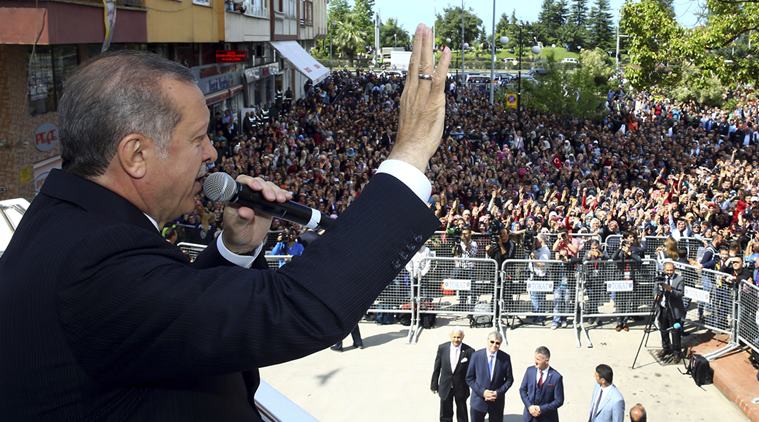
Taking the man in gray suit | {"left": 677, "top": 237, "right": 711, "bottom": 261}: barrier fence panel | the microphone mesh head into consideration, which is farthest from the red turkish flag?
the microphone mesh head

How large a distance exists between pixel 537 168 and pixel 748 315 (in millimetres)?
10478

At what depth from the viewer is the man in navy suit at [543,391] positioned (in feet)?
27.0

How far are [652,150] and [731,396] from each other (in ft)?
47.9

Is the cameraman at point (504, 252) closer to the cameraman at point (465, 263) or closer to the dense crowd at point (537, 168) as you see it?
the cameraman at point (465, 263)

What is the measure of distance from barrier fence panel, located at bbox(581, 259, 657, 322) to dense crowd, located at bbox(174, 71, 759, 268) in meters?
1.09

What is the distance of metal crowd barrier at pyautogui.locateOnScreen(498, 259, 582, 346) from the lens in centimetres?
1248

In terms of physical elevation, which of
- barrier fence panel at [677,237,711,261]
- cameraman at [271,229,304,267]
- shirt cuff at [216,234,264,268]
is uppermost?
shirt cuff at [216,234,264,268]

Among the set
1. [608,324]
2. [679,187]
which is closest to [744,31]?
[679,187]

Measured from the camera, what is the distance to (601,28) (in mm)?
101500

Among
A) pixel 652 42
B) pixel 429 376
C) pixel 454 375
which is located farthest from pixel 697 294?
pixel 652 42

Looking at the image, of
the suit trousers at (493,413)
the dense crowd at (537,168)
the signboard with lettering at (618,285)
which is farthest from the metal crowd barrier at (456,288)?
the suit trousers at (493,413)

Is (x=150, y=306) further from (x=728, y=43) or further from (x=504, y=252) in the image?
(x=728, y=43)

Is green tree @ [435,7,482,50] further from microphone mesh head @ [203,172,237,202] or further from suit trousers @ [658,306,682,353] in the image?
microphone mesh head @ [203,172,237,202]

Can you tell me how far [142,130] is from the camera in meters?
1.32
